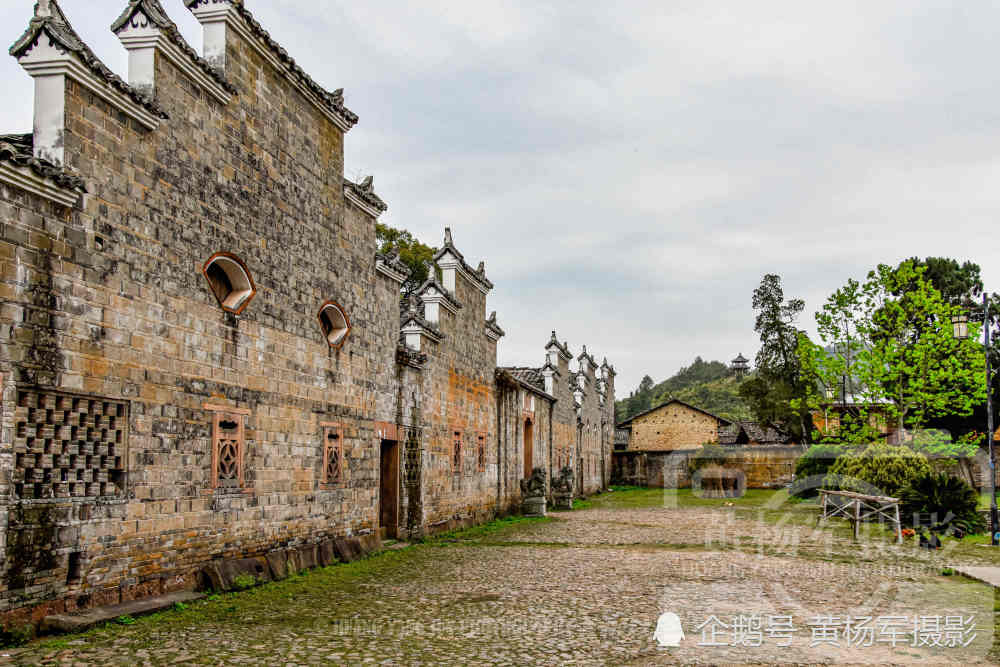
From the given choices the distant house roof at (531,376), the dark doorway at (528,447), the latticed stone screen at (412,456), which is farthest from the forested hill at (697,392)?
the latticed stone screen at (412,456)

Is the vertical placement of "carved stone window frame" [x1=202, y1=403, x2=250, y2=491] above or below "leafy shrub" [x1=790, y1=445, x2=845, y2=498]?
above

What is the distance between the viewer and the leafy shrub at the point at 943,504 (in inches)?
694

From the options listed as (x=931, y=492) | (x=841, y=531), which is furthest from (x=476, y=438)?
(x=931, y=492)

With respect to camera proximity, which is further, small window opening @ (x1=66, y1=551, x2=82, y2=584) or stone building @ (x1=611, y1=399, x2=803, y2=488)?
stone building @ (x1=611, y1=399, x2=803, y2=488)

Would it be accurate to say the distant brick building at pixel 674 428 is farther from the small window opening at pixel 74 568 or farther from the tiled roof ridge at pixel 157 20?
the small window opening at pixel 74 568

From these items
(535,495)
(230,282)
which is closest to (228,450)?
(230,282)

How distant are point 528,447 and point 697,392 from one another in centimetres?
6701

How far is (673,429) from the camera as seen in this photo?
5069 cm

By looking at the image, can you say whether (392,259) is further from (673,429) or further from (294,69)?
(673,429)

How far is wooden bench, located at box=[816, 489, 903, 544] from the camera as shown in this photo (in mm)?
16391

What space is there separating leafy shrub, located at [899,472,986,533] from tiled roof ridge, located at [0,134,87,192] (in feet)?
57.9

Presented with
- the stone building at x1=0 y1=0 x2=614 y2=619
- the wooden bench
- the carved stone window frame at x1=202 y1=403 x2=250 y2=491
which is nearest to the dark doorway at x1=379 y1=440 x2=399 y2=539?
the stone building at x1=0 y1=0 x2=614 y2=619

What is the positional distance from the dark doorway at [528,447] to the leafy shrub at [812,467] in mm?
9716

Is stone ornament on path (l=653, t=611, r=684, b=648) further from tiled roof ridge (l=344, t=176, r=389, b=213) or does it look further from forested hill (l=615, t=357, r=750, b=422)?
forested hill (l=615, t=357, r=750, b=422)
